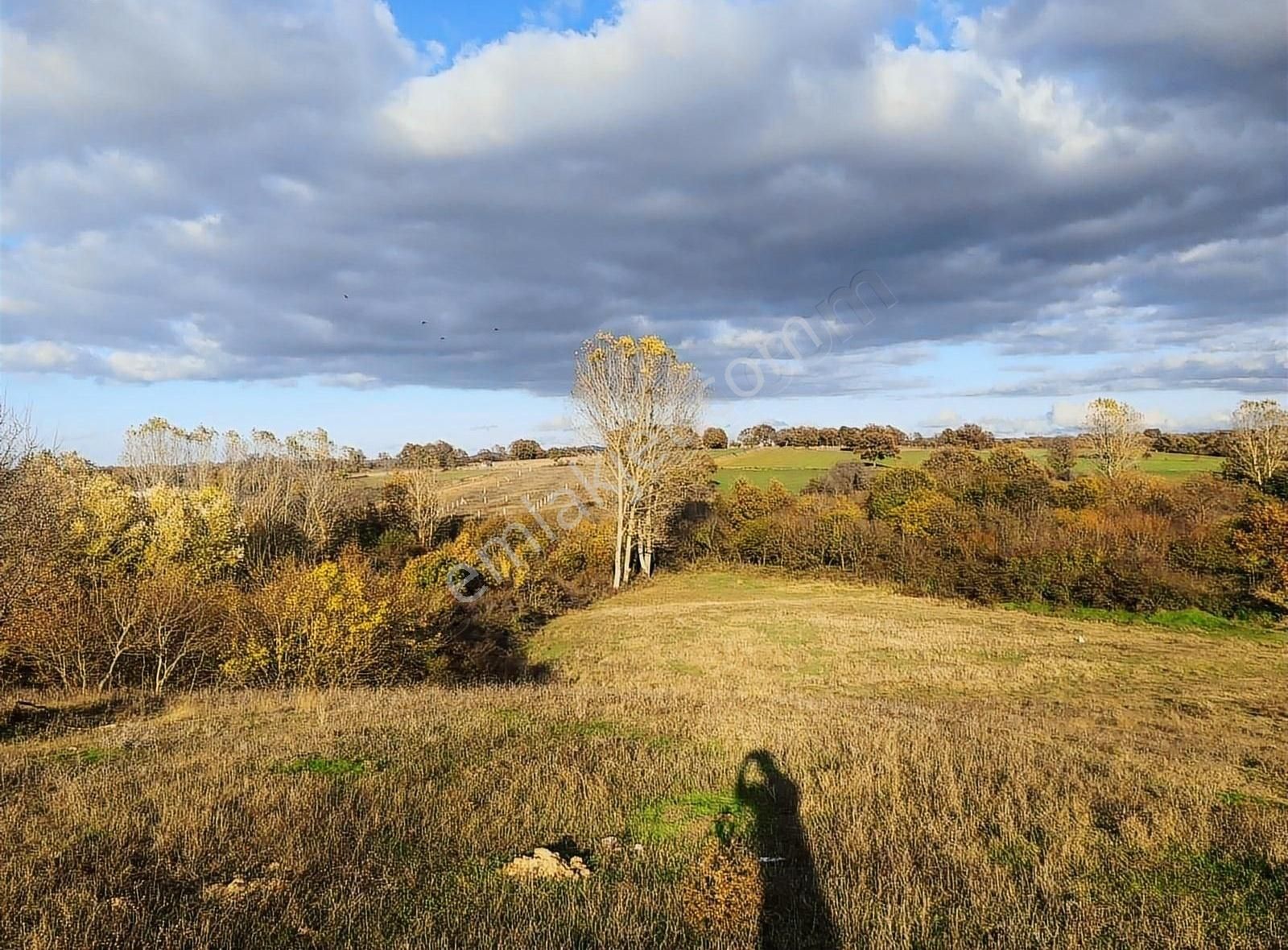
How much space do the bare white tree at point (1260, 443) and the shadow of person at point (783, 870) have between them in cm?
5587

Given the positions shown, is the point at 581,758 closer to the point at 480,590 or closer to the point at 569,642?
the point at 569,642

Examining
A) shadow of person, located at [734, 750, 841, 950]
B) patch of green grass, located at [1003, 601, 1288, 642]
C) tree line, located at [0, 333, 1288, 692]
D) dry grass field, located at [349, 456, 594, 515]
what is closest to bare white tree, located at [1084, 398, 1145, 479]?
tree line, located at [0, 333, 1288, 692]

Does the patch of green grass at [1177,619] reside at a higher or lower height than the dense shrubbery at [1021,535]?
lower

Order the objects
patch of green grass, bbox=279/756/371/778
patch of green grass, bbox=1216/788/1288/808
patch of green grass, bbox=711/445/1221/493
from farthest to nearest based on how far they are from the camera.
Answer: patch of green grass, bbox=711/445/1221/493
patch of green grass, bbox=1216/788/1288/808
patch of green grass, bbox=279/756/371/778

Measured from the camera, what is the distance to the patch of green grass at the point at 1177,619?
3180 centimetres

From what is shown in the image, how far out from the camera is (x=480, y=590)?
37031 millimetres

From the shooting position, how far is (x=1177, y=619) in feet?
113

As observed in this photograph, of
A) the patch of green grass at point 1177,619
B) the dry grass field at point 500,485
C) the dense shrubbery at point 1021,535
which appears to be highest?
the dry grass field at point 500,485

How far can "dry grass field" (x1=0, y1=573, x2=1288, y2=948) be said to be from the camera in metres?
5.01

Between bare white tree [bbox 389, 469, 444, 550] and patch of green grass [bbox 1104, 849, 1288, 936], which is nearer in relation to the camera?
patch of green grass [bbox 1104, 849, 1288, 936]

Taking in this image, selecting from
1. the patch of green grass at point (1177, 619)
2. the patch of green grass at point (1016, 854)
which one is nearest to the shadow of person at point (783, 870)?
the patch of green grass at point (1016, 854)

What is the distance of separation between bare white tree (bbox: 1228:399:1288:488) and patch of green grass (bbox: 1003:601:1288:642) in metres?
19.7

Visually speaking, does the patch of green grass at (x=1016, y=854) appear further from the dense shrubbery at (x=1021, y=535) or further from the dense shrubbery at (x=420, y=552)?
the dense shrubbery at (x=1021, y=535)

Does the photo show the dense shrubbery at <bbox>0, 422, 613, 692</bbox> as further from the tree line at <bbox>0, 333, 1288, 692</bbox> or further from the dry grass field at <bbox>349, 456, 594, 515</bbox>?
the dry grass field at <bbox>349, 456, 594, 515</bbox>
